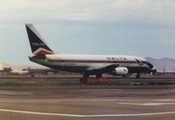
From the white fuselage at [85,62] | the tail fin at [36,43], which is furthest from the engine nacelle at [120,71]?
the tail fin at [36,43]

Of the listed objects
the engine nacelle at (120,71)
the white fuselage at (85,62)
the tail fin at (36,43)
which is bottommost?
the engine nacelle at (120,71)

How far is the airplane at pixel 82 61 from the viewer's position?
8069 centimetres

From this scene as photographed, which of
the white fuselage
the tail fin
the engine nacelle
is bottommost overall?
the engine nacelle

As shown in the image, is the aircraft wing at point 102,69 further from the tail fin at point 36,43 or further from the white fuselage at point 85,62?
the tail fin at point 36,43

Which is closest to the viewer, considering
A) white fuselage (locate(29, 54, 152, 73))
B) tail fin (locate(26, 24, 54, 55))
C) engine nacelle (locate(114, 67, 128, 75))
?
white fuselage (locate(29, 54, 152, 73))

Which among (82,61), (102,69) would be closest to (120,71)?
(102,69)

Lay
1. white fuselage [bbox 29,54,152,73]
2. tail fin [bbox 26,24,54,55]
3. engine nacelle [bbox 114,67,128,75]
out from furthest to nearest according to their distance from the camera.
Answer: tail fin [bbox 26,24,54,55]
engine nacelle [bbox 114,67,128,75]
white fuselage [bbox 29,54,152,73]

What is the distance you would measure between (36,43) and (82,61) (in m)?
9.33

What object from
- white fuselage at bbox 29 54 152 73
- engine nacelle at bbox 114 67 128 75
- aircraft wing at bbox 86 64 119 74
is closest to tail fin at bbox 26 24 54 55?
white fuselage at bbox 29 54 152 73

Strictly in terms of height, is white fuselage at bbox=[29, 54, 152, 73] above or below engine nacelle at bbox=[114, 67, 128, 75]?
above

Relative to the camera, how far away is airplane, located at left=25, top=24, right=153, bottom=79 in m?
80.7

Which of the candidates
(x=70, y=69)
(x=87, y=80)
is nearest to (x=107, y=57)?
(x=70, y=69)

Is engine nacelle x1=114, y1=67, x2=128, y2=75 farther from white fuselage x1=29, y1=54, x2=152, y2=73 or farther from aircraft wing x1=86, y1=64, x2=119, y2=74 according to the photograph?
white fuselage x1=29, y1=54, x2=152, y2=73

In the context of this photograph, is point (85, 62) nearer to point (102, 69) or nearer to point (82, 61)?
point (82, 61)
